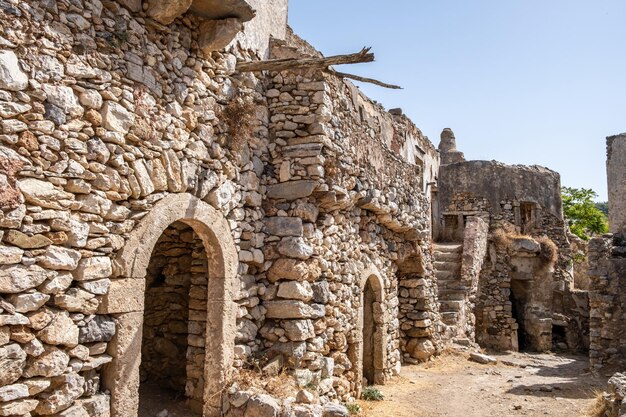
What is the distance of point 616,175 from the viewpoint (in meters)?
18.7

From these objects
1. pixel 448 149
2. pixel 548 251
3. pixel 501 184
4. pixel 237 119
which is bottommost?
pixel 548 251

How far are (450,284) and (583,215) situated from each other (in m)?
14.1

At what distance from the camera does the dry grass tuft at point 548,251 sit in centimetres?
1652

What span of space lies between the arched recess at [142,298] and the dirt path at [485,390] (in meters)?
2.74

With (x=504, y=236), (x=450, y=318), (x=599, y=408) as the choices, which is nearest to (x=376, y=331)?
(x=599, y=408)

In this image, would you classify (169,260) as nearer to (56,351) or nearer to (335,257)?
(335,257)

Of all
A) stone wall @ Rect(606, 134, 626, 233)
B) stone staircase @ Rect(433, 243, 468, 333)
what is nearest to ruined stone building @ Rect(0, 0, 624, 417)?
stone staircase @ Rect(433, 243, 468, 333)

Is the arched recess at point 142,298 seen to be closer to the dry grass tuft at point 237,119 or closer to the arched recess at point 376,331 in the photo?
the dry grass tuft at point 237,119

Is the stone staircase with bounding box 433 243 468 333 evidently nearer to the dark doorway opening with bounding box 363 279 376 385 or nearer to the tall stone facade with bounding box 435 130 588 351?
the tall stone facade with bounding box 435 130 588 351

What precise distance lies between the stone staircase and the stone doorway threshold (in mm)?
8785

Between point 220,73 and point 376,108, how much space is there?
13.1 ft

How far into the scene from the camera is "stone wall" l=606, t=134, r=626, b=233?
731 inches

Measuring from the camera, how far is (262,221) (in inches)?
251

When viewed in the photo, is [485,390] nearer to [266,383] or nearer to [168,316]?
[266,383]
